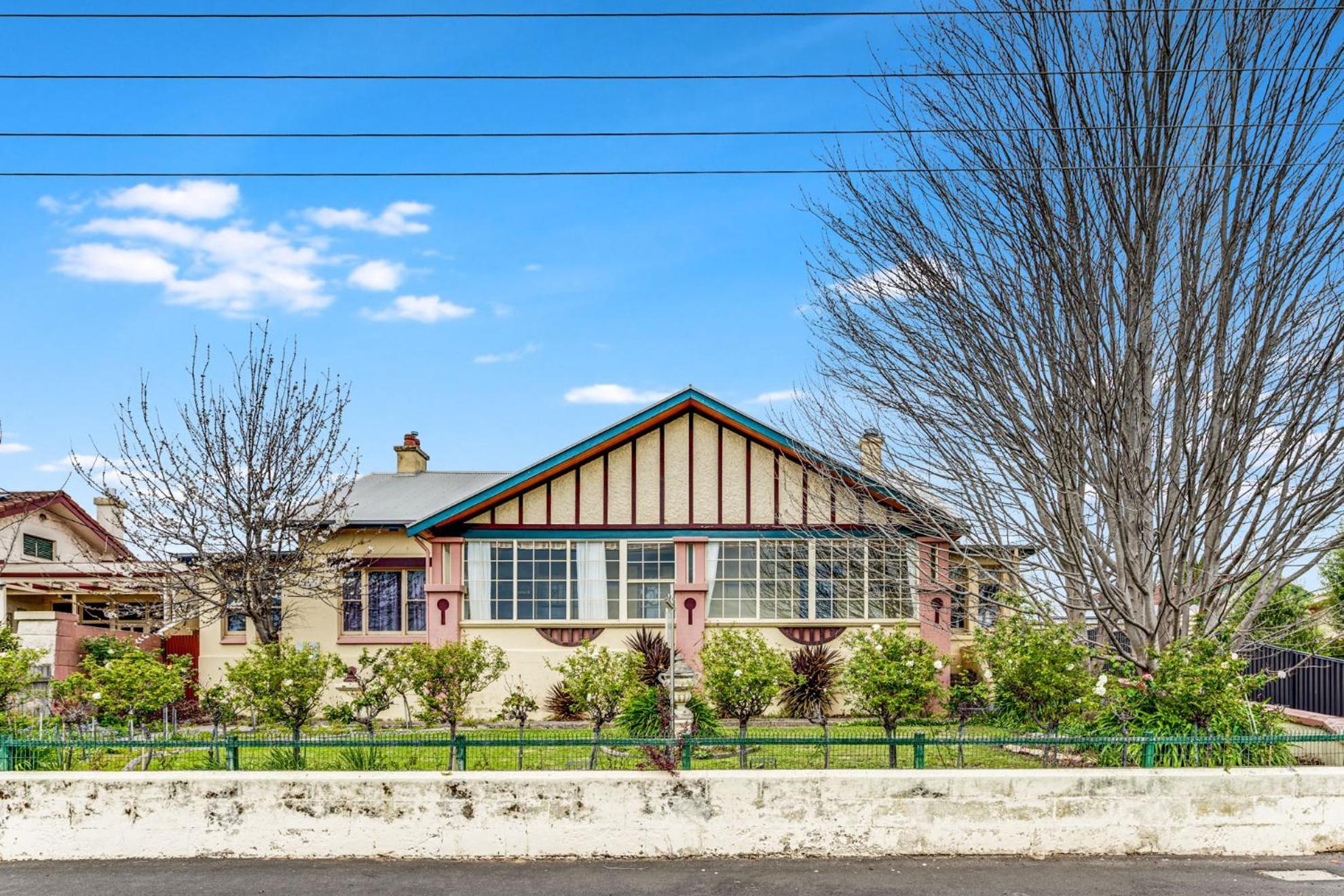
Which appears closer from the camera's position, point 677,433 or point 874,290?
point 874,290

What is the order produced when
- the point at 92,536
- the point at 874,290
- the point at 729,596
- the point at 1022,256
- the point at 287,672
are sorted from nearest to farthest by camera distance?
1. the point at 287,672
2. the point at 1022,256
3. the point at 874,290
4. the point at 729,596
5. the point at 92,536

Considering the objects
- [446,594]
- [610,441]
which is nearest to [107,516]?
[446,594]

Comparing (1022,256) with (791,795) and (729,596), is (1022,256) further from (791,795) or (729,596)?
(729,596)

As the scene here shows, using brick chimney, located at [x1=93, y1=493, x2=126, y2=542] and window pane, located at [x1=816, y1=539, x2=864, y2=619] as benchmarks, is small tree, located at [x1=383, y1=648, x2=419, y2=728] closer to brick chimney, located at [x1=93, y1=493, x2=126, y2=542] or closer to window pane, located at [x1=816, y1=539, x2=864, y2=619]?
window pane, located at [x1=816, y1=539, x2=864, y2=619]

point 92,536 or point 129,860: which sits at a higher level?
point 92,536

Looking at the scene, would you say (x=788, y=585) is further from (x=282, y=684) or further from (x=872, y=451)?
(x=282, y=684)

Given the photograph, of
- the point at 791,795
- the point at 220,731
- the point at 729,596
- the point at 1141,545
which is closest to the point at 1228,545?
the point at 1141,545

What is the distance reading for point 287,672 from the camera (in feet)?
28.7

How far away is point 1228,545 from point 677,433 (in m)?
8.62

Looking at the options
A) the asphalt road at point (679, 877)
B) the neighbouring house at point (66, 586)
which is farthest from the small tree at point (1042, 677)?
the neighbouring house at point (66, 586)

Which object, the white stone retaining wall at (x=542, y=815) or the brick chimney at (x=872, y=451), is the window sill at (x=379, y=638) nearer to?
the brick chimney at (x=872, y=451)

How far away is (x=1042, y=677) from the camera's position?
8.91 m

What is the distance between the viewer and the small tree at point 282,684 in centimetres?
874

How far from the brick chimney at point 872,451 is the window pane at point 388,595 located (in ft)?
34.0
